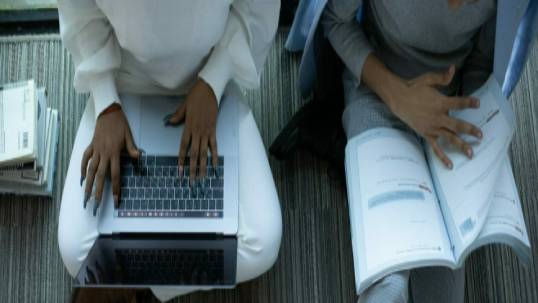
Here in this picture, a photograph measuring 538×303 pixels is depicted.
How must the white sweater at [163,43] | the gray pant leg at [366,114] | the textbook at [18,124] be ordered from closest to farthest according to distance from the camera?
the white sweater at [163,43], the gray pant leg at [366,114], the textbook at [18,124]

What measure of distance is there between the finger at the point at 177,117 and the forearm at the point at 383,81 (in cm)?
34

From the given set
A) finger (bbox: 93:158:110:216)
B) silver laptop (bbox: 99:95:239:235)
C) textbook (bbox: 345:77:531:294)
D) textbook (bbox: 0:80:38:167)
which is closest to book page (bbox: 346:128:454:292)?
textbook (bbox: 345:77:531:294)

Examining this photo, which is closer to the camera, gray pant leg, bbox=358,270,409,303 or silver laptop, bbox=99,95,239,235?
gray pant leg, bbox=358,270,409,303

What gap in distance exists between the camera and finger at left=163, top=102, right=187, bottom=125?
1.19 meters

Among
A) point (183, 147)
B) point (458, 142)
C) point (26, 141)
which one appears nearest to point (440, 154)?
point (458, 142)

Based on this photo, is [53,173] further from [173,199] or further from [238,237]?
[238,237]

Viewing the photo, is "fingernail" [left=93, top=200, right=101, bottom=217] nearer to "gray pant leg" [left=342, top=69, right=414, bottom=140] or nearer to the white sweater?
the white sweater

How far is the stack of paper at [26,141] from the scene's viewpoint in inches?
52.8

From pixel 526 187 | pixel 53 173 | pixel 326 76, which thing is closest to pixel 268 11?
pixel 326 76

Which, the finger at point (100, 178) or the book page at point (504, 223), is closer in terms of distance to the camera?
the book page at point (504, 223)

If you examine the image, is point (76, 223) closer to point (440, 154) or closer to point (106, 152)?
point (106, 152)

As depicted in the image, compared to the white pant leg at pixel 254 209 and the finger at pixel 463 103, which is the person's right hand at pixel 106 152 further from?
the finger at pixel 463 103

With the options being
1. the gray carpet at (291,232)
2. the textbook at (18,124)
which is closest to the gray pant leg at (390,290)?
the gray carpet at (291,232)

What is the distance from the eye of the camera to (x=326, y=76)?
54.0 inches
